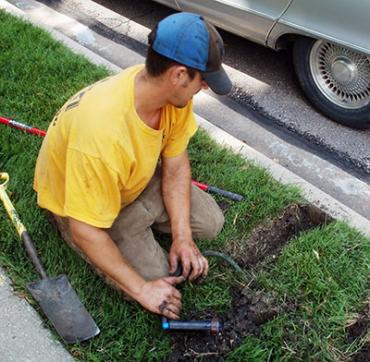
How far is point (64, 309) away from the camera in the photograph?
2.34 metres

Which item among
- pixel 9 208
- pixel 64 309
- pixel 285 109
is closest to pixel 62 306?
pixel 64 309

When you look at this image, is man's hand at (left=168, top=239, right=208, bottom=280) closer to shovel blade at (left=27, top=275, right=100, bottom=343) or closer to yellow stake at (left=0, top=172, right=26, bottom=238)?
shovel blade at (left=27, top=275, right=100, bottom=343)

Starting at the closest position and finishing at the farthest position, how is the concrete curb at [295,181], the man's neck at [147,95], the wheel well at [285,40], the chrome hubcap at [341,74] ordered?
1. the man's neck at [147,95]
2. the concrete curb at [295,181]
3. the chrome hubcap at [341,74]
4. the wheel well at [285,40]

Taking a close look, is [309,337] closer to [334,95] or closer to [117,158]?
[117,158]

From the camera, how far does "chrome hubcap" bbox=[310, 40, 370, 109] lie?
11.9 ft

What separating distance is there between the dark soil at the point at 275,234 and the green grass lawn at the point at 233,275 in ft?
0.15

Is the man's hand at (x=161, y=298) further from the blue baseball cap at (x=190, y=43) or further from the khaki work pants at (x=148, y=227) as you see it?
the blue baseball cap at (x=190, y=43)

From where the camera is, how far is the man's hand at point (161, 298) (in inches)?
88.4

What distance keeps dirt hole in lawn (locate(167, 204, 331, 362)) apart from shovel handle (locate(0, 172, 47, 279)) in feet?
2.33

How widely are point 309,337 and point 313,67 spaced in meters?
2.17

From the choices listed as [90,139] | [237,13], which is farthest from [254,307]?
[237,13]

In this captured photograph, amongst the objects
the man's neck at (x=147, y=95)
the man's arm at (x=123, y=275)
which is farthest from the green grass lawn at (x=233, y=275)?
the man's neck at (x=147, y=95)

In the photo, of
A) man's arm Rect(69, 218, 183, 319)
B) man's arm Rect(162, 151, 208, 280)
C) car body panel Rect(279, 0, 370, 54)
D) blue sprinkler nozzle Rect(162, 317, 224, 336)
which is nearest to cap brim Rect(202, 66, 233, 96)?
man's arm Rect(162, 151, 208, 280)

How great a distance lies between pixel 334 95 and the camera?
3.83m
